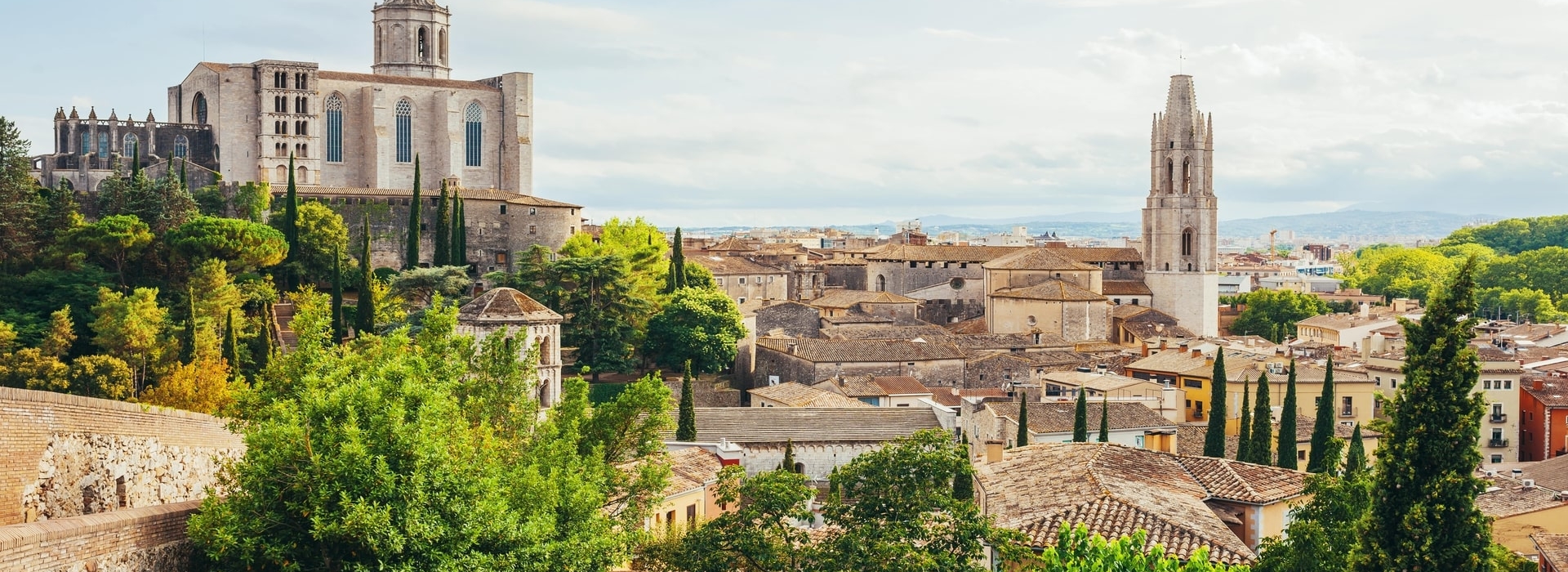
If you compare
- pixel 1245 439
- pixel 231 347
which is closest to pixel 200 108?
A: pixel 231 347

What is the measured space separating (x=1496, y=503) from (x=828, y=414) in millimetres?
15938

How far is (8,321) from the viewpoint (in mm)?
35812

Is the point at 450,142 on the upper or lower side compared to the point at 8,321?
upper

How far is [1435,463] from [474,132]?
57098mm

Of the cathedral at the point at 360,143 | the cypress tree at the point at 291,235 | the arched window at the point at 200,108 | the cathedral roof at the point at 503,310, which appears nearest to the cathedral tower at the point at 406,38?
the cathedral at the point at 360,143

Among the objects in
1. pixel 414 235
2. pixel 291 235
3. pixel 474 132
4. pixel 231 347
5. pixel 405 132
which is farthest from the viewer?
pixel 474 132

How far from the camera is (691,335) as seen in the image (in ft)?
164

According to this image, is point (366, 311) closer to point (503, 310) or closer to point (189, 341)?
point (189, 341)

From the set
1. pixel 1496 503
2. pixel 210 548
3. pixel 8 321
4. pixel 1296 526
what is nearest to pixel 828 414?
pixel 1496 503

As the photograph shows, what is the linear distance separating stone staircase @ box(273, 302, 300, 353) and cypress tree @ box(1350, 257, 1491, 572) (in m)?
30.2

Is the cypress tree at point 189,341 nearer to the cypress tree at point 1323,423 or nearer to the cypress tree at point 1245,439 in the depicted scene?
the cypress tree at point 1245,439

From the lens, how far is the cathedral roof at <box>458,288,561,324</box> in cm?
3112

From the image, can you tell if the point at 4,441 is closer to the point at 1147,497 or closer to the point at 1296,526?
the point at 1296,526

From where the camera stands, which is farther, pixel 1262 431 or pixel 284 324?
pixel 284 324
